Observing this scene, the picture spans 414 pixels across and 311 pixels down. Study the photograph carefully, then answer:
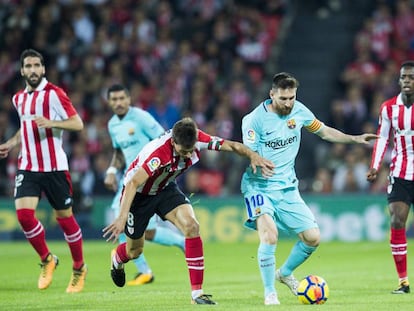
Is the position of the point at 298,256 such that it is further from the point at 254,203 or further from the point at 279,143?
the point at 279,143

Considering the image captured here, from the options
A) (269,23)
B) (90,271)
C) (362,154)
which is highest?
(269,23)

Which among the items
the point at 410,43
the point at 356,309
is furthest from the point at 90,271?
the point at 410,43

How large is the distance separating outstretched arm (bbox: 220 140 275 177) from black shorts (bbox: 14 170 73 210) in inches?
99.5

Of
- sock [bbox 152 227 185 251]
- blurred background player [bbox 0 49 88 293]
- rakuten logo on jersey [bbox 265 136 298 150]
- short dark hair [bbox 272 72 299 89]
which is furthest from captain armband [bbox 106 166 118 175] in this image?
short dark hair [bbox 272 72 299 89]

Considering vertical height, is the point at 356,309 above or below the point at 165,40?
below

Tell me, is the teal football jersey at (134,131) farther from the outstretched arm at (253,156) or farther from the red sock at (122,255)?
the outstretched arm at (253,156)

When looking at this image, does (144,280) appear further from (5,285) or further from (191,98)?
(191,98)

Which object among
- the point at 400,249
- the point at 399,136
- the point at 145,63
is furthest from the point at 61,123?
the point at 145,63

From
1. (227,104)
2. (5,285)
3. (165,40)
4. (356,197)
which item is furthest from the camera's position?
(165,40)

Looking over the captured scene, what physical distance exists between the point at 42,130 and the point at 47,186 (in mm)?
621

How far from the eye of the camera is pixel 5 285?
12266 millimetres

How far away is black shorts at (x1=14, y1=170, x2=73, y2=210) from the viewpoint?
11148 millimetres

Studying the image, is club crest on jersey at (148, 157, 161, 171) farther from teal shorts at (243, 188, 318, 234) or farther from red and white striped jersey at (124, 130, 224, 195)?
teal shorts at (243, 188, 318, 234)

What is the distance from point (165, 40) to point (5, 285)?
1111 centimetres
